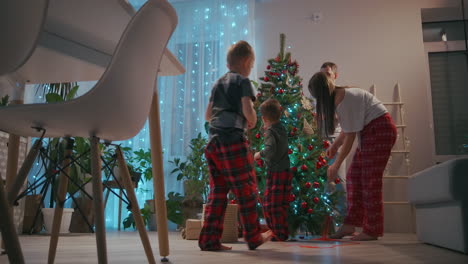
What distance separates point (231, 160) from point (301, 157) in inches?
57.5

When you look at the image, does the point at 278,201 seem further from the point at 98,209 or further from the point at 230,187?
the point at 98,209

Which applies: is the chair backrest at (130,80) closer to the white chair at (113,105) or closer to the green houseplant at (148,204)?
the white chair at (113,105)

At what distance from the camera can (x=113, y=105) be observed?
3.08ft

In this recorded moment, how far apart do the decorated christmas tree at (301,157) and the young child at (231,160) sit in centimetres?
117

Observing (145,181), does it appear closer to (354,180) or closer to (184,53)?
(184,53)

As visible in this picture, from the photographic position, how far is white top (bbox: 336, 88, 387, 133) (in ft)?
8.18

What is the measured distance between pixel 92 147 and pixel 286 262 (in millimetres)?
851

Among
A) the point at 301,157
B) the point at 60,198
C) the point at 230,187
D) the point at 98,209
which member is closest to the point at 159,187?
the point at 60,198

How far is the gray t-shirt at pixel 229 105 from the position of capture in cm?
197

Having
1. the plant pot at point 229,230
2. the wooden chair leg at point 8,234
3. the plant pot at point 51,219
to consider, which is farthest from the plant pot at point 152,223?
the wooden chair leg at point 8,234

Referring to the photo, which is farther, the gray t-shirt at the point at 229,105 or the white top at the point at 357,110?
the white top at the point at 357,110

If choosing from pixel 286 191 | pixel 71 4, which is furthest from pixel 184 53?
pixel 71 4

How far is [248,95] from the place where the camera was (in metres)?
1.98

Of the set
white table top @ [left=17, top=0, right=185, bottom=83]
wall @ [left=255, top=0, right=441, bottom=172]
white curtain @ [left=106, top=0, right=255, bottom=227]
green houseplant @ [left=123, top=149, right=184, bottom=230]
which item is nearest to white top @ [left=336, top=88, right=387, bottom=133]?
white table top @ [left=17, top=0, right=185, bottom=83]
